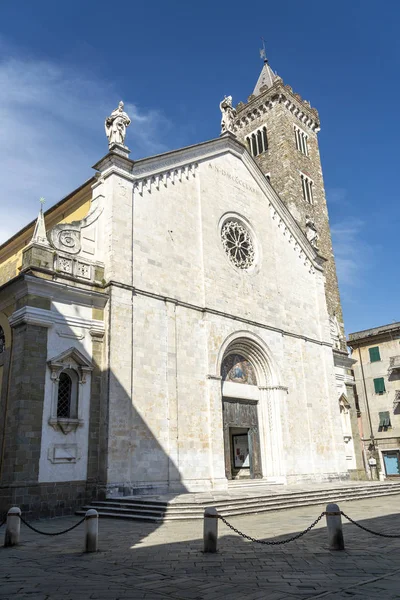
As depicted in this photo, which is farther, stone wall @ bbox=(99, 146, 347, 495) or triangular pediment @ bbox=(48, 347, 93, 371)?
stone wall @ bbox=(99, 146, 347, 495)

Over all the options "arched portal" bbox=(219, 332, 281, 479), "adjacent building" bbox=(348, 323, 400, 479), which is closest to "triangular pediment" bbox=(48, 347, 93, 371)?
"arched portal" bbox=(219, 332, 281, 479)

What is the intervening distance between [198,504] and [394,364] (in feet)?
95.3

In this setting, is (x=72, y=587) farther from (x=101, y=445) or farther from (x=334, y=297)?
(x=334, y=297)

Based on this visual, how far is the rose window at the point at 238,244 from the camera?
21.9 m

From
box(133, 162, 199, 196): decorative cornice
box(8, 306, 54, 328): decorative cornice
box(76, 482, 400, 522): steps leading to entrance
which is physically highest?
box(133, 162, 199, 196): decorative cornice

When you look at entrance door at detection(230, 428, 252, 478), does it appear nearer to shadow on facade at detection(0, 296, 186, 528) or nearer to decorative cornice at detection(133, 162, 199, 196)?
shadow on facade at detection(0, 296, 186, 528)

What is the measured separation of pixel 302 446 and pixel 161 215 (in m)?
11.5

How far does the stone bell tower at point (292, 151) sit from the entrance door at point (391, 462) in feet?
31.2

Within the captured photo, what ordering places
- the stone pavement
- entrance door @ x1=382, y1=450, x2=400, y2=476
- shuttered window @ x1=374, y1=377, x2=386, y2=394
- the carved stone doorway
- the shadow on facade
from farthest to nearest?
shuttered window @ x1=374, y1=377, x2=386, y2=394 < entrance door @ x1=382, y1=450, x2=400, y2=476 < the carved stone doorway < the shadow on facade < the stone pavement

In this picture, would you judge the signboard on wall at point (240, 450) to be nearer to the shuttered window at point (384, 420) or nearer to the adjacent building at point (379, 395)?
the adjacent building at point (379, 395)

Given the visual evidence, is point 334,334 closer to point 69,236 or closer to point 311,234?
point 311,234

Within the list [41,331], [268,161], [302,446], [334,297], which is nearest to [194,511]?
[41,331]

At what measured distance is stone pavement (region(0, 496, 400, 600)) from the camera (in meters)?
5.89

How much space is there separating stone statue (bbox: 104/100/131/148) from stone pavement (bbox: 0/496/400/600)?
43.0ft
